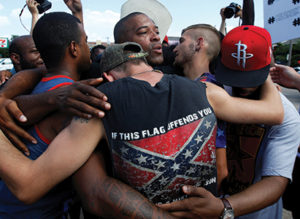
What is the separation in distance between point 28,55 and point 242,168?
2900mm

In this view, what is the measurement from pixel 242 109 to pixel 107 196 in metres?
0.96

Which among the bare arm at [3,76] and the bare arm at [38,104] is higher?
the bare arm at [38,104]

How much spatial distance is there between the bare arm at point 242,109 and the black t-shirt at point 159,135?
0.09 meters

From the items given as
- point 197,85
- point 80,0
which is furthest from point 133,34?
point 197,85

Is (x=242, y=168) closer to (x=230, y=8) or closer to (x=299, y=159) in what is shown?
(x=299, y=159)

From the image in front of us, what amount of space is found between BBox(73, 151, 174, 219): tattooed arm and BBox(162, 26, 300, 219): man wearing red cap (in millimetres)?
158

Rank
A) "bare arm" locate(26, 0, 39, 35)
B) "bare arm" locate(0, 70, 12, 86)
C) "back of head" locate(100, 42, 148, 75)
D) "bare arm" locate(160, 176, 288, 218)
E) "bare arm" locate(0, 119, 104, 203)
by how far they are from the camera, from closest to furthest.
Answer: "bare arm" locate(0, 119, 104, 203) < "bare arm" locate(160, 176, 288, 218) < "back of head" locate(100, 42, 148, 75) < "bare arm" locate(0, 70, 12, 86) < "bare arm" locate(26, 0, 39, 35)

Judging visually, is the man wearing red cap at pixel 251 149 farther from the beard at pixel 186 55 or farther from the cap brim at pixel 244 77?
the beard at pixel 186 55

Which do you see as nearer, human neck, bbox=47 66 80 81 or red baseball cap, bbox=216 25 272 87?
red baseball cap, bbox=216 25 272 87

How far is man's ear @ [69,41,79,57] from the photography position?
1836 mm

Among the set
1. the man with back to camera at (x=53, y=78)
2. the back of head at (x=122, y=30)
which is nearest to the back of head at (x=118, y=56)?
the man with back to camera at (x=53, y=78)

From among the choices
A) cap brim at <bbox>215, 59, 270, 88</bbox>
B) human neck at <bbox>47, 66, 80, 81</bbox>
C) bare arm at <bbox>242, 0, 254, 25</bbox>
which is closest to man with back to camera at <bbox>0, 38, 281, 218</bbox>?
cap brim at <bbox>215, 59, 270, 88</bbox>

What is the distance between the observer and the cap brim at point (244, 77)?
1550 mm

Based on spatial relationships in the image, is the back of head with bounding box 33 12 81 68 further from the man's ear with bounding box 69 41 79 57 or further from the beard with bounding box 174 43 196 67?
the beard with bounding box 174 43 196 67
